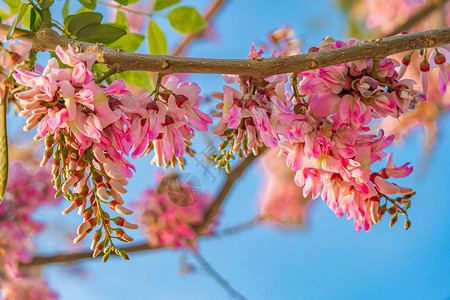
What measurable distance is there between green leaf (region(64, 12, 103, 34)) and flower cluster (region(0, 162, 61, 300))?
615 mm

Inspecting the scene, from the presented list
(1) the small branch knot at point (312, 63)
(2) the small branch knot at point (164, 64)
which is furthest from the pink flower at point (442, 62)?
(2) the small branch knot at point (164, 64)

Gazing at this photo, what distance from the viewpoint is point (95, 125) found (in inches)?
12.7

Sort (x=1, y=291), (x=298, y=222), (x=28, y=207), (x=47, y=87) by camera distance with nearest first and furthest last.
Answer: (x=47, y=87) → (x=28, y=207) → (x=1, y=291) → (x=298, y=222)

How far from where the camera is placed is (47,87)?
319mm

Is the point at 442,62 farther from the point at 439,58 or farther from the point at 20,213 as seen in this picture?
the point at 20,213

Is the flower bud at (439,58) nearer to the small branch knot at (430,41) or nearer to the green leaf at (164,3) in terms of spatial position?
the small branch knot at (430,41)

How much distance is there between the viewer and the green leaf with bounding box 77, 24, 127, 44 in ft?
1.42

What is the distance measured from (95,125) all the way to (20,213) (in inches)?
29.3

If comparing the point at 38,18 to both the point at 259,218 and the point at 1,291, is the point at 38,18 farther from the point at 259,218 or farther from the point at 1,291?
the point at 1,291

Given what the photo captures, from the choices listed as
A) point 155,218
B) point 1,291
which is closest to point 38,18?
point 155,218

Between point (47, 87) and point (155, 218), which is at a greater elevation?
point (47, 87)

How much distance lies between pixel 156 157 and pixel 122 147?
0.17 feet

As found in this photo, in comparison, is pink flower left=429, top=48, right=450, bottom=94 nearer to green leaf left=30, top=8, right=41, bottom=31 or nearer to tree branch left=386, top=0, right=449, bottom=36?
green leaf left=30, top=8, right=41, bottom=31

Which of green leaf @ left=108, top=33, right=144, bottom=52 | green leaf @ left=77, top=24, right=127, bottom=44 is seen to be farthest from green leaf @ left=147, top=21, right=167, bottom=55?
green leaf @ left=77, top=24, right=127, bottom=44
